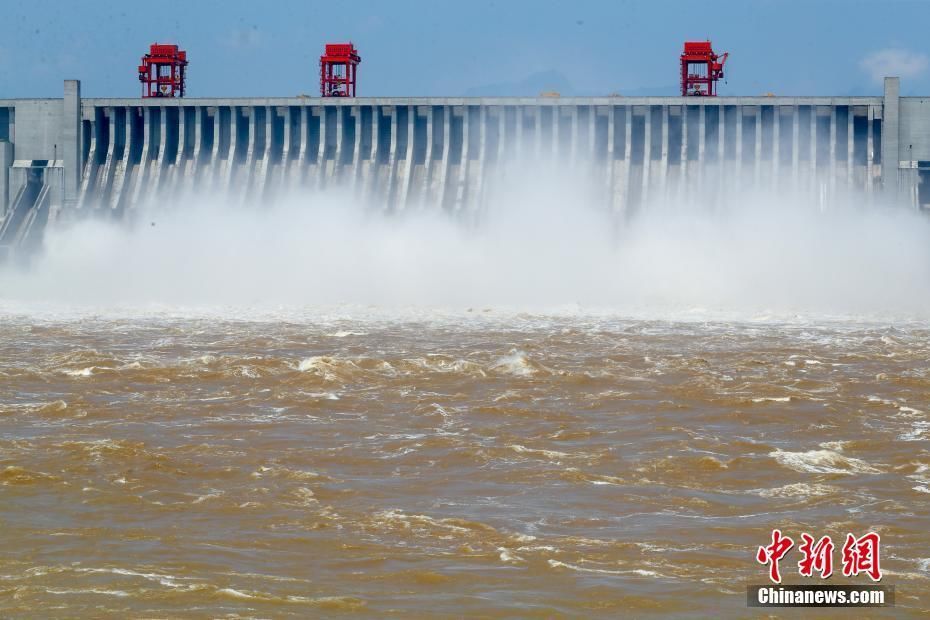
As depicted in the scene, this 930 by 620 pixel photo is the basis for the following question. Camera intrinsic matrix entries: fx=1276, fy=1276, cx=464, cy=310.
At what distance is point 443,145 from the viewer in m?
52.9

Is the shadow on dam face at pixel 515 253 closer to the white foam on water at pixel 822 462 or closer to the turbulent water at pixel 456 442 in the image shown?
the turbulent water at pixel 456 442

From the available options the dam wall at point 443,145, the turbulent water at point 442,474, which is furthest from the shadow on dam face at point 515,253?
the turbulent water at point 442,474

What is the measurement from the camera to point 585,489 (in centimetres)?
1562

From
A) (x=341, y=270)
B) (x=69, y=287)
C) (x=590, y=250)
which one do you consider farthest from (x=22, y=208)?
(x=590, y=250)

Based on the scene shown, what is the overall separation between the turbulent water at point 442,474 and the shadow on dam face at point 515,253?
13.9 meters

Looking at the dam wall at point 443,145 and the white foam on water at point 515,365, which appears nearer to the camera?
the white foam on water at point 515,365

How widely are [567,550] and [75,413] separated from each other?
1052 cm

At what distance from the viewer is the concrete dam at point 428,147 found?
49969 mm

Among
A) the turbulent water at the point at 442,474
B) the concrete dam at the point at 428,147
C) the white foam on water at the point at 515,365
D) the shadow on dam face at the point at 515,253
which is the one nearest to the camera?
the turbulent water at the point at 442,474

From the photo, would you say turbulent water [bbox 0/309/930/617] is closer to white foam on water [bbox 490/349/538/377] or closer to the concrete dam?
white foam on water [bbox 490/349/538/377]

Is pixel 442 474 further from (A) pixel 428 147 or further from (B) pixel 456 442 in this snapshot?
(A) pixel 428 147

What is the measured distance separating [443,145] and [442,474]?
37493 millimetres

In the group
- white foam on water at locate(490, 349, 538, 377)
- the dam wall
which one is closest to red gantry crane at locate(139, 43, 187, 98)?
the dam wall

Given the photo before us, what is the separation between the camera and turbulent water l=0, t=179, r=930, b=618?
12.2 meters
